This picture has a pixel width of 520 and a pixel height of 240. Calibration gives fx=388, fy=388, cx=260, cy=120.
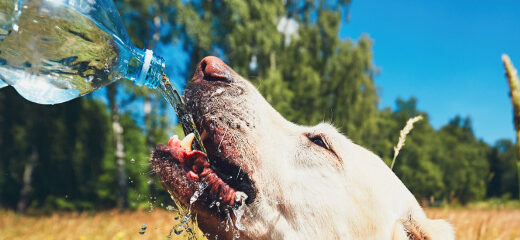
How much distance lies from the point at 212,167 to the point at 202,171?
7 centimetres

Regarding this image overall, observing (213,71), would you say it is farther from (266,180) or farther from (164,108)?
(164,108)

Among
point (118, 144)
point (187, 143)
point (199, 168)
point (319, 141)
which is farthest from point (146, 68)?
point (118, 144)

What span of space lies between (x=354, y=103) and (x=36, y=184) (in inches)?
968

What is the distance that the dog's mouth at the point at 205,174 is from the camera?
235 centimetres

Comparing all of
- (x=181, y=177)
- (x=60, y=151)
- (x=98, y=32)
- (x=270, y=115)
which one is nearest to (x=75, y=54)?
(x=98, y=32)

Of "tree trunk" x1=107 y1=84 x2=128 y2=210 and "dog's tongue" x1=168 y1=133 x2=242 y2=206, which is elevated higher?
"dog's tongue" x1=168 y1=133 x2=242 y2=206

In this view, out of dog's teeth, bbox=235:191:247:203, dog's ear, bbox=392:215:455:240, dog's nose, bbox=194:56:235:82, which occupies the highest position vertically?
dog's nose, bbox=194:56:235:82

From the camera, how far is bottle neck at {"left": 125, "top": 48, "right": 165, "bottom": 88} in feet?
8.82

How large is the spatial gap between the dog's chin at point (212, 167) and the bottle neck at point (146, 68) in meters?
0.30

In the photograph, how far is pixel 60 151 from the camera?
2742cm

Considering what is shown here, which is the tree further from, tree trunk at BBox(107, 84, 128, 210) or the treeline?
tree trunk at BBox(107, 84, 128, 210)

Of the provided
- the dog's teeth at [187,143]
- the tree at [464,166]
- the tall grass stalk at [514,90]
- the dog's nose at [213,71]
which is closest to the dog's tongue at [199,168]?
the dog's teeth at [187,143]

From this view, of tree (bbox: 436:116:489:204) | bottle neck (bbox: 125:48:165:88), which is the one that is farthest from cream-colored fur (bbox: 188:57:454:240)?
tree (bbox: 436:116:489:204)

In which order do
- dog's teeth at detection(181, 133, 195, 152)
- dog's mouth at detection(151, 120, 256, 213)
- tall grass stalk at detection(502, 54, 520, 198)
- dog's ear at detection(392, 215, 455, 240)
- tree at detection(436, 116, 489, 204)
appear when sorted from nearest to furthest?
tall grass stalk at detection(502, 54, 520, 198)
dog's mouth at detection(151, 120, 256, 213)
dog's teeth at detection(181, 133, 195, 152)
dog's ear at detection(392, 215, 455, 240)
tree at detection(436, 116, 489, 204)
